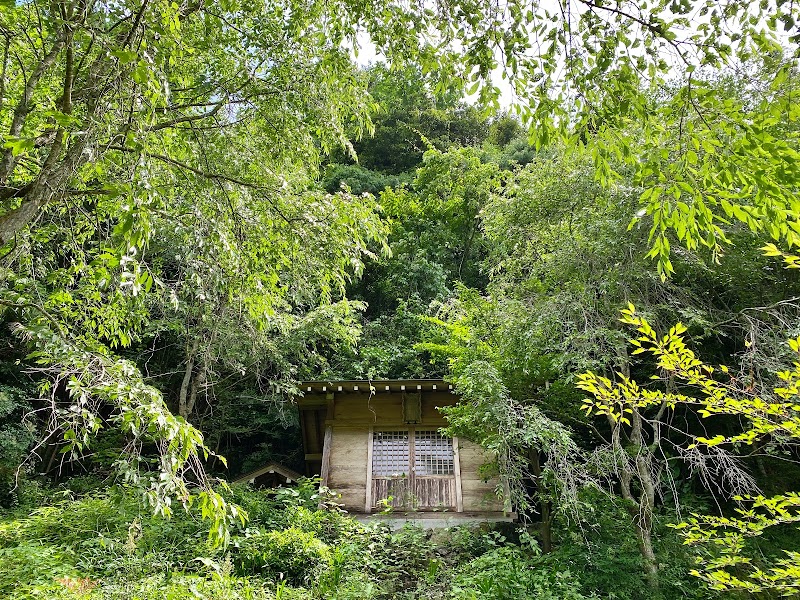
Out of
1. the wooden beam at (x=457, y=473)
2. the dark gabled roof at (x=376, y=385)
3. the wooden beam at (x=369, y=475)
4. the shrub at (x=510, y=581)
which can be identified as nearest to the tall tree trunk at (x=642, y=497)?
the shrub at (x=510, y=581)

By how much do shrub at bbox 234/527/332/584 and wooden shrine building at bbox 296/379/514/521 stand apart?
9.07 feet

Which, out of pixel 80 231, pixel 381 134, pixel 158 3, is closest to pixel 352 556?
pixel 80 231

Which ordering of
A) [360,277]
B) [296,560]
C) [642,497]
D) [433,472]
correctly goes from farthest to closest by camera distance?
[433,472]
[642,497]
[296,560]
[360,277]

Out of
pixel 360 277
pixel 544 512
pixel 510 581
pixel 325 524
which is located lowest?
pixel 510 581

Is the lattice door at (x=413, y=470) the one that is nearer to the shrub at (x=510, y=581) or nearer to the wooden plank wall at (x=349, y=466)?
the wooden plank wall at (x=349, y=466)

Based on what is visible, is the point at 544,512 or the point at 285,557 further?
the point at 544,512

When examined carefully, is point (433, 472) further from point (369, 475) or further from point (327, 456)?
point (327, 456)

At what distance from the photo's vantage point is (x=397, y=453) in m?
9.12

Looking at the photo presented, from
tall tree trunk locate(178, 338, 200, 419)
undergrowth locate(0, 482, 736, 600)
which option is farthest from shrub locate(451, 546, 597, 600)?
tall tree trunk locate(178, 338, 200, 419)

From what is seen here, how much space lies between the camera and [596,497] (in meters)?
6.49

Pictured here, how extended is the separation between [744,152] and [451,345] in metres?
6.29

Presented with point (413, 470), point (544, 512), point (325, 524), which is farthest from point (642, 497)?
point (413, 470)

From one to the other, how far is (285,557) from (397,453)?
143 inches

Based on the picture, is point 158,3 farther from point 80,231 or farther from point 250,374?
point 250,374
